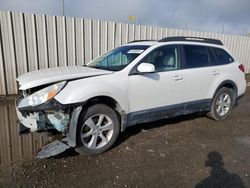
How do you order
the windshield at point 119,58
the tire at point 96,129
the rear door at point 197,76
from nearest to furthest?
1. the tire at point 96,129
2. the windshield at point 119,58
3. the rear door at point 197,76

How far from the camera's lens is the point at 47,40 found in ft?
21.8

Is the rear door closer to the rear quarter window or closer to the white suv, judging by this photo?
the white suv

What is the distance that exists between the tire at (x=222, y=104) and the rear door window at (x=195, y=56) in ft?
2.86

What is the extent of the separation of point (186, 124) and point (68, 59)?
433cm

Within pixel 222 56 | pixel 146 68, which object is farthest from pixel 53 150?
pixel 222 56

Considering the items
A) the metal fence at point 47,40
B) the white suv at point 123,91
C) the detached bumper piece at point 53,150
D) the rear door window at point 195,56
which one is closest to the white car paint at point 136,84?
the white suv at point 123,91

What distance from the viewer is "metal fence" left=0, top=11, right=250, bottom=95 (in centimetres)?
615

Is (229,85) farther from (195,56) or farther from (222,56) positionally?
(195,56)

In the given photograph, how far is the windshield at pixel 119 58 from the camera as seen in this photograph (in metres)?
3.78

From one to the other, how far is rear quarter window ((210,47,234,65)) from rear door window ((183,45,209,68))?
32 cm

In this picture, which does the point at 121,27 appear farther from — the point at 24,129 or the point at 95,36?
the point at 24,129

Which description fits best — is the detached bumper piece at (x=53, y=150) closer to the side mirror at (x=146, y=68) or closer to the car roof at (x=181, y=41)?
the side mirror at (x=146, y=68)

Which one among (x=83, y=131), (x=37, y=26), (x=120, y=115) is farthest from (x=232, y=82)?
(x=37, y=26)

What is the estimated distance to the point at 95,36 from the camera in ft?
24.5
